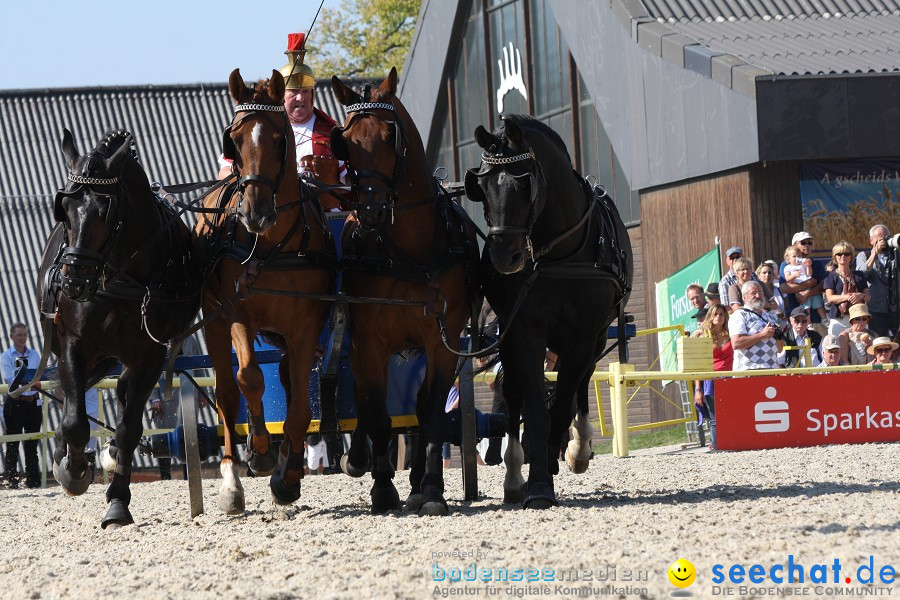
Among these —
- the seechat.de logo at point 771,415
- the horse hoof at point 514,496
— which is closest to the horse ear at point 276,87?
the horse hoof at point 514,496

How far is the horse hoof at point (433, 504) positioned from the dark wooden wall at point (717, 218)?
11349 mm

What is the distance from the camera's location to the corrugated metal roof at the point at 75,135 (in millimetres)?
28141

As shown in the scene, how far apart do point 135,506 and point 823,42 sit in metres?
12.8

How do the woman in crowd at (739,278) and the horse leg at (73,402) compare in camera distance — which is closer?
the horse leg at (73,402)

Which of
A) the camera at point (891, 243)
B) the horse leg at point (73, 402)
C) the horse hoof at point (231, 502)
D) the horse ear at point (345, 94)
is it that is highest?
the horse ear at point (345, 94)

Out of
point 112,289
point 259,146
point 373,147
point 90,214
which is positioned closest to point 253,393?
point 112,289

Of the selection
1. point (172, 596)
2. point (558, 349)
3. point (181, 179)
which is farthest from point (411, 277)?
point (181, 179)

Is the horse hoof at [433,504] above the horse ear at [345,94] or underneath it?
underneath

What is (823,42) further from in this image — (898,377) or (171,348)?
(171,348)

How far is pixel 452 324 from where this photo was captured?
8422 millimetres

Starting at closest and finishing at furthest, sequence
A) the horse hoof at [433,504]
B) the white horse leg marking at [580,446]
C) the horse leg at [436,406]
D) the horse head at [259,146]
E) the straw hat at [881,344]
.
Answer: the horse head at [259,146] → the horse hoof at [433,504] → the horse leg at [436,406] → the white horse leg marking at [580,446] → the straw hat at [881,344]

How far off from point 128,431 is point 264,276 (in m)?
1.31

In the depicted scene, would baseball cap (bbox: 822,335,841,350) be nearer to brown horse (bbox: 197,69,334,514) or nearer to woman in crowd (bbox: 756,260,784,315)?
woman in crowd (bbox: 756,260,784,315)

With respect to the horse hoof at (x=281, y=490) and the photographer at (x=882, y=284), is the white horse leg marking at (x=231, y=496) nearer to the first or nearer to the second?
the horse hoof at (x=281, y=490)
